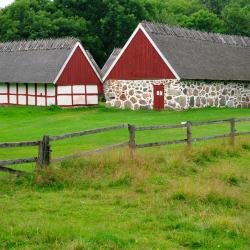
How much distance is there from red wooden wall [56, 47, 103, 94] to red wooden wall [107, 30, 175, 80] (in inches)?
124

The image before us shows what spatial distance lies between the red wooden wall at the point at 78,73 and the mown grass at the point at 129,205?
26.5m

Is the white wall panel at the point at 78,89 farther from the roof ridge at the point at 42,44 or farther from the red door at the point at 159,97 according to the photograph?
the red door at the point at 159,97

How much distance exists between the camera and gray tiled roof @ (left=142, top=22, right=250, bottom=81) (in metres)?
37.0

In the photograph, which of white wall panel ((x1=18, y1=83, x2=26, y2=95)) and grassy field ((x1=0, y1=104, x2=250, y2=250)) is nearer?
grassy field ((x1=0, y1=104, x2=250, y2=250))

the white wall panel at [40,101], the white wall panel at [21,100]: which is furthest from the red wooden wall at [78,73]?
the white wall panel at [21,100]

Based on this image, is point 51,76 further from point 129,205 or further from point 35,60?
point 129,205

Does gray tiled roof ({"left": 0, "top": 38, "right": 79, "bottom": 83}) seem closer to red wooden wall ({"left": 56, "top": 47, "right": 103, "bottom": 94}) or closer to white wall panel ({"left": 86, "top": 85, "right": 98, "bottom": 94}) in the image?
red wooden wall ({"left": 56, "top": 47, "right": 103, "bottom": 94})

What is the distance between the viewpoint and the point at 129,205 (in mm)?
10391

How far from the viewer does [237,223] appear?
9141mm

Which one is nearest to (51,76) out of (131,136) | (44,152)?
(131,136)

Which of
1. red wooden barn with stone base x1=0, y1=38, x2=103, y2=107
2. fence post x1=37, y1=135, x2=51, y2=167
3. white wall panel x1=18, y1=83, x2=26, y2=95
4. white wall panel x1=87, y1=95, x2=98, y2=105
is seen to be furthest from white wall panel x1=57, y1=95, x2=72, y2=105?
fence post x1=37, y1=135, x2=51, y2=167

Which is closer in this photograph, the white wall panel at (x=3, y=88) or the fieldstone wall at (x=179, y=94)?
the fieldstone wall at (x=179, y=94)

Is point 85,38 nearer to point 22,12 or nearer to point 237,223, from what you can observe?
point 22,12

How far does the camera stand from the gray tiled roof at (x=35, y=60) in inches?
1590
